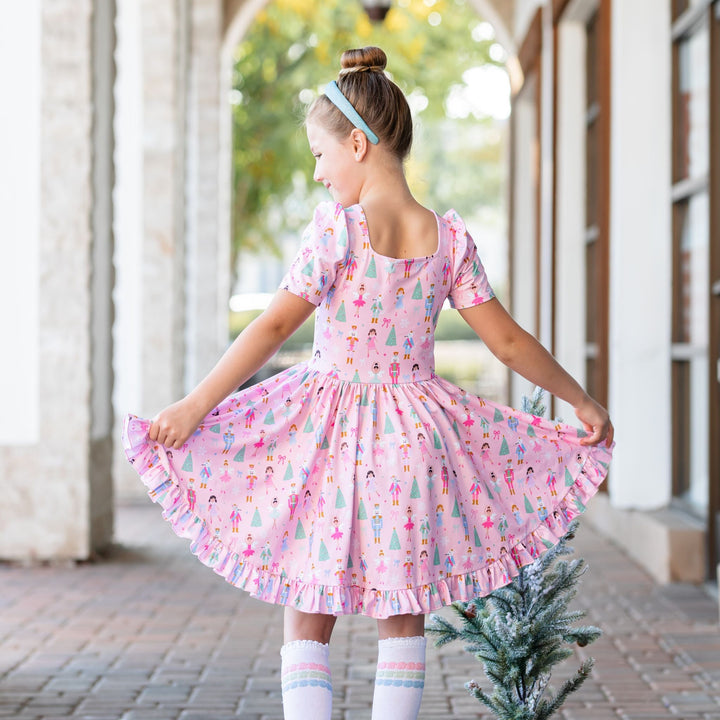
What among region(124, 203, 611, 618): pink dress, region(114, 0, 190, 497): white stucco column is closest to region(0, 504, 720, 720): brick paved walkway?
region(124, 203, 611, 618): pink dress

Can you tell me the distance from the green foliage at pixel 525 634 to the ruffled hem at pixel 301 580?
122mm

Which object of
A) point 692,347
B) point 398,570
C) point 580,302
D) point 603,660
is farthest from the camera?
point 580,302

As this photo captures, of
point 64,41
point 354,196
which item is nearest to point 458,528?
point 354,196

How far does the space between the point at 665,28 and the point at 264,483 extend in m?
4.48

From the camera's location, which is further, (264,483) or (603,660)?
(603,660)

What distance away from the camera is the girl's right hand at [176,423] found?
2.46 metres

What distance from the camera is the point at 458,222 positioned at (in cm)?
266

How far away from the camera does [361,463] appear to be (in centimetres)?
250

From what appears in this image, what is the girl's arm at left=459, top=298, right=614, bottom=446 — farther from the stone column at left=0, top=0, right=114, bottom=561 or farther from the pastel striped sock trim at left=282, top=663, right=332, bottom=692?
the stone column at left=0, top=0, right=114, bottom=561

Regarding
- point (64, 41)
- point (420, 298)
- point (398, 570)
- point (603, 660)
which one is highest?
point (64, 41)

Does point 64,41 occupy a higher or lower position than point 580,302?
higher

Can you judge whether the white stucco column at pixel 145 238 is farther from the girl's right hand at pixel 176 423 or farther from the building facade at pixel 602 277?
the girl's right hand at pixel 176 423

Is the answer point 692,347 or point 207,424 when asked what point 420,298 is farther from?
point 692,347

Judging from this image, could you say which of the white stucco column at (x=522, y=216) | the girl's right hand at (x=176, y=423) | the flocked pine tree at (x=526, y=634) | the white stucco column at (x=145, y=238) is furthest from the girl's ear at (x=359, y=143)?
the white stucco column at (x=522, y=216)
